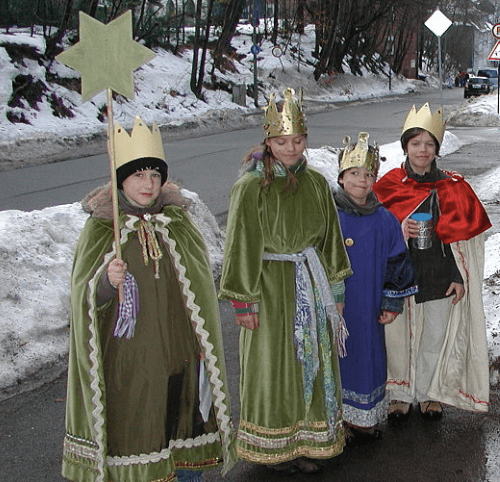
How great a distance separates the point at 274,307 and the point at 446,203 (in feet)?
4.17

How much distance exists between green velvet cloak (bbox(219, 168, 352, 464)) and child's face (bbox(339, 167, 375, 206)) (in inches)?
10.4

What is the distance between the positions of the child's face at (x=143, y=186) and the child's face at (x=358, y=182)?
1.13 m

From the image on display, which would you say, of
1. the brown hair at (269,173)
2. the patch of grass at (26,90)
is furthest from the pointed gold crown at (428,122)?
the patch of grass at (26,90)

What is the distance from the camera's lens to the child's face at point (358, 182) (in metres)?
3.83

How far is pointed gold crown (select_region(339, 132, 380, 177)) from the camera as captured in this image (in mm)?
3801

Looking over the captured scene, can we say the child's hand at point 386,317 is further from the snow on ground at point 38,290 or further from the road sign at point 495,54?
the road sign at point 495,54

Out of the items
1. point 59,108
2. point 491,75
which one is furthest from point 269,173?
point 491,75

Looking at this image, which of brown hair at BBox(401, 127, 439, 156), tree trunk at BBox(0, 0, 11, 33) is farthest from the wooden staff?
tree trunk at BBox(0, 0, 11, 33)

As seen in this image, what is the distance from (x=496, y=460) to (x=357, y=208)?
5.01 feet

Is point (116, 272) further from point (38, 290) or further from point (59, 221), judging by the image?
point (59, 221)

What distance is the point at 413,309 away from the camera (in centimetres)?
431

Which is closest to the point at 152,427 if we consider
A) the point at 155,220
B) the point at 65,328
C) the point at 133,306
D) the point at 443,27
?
the point at 133,306

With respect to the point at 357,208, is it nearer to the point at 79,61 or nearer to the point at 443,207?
the point at 443,207

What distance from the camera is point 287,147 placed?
11.6 ft
